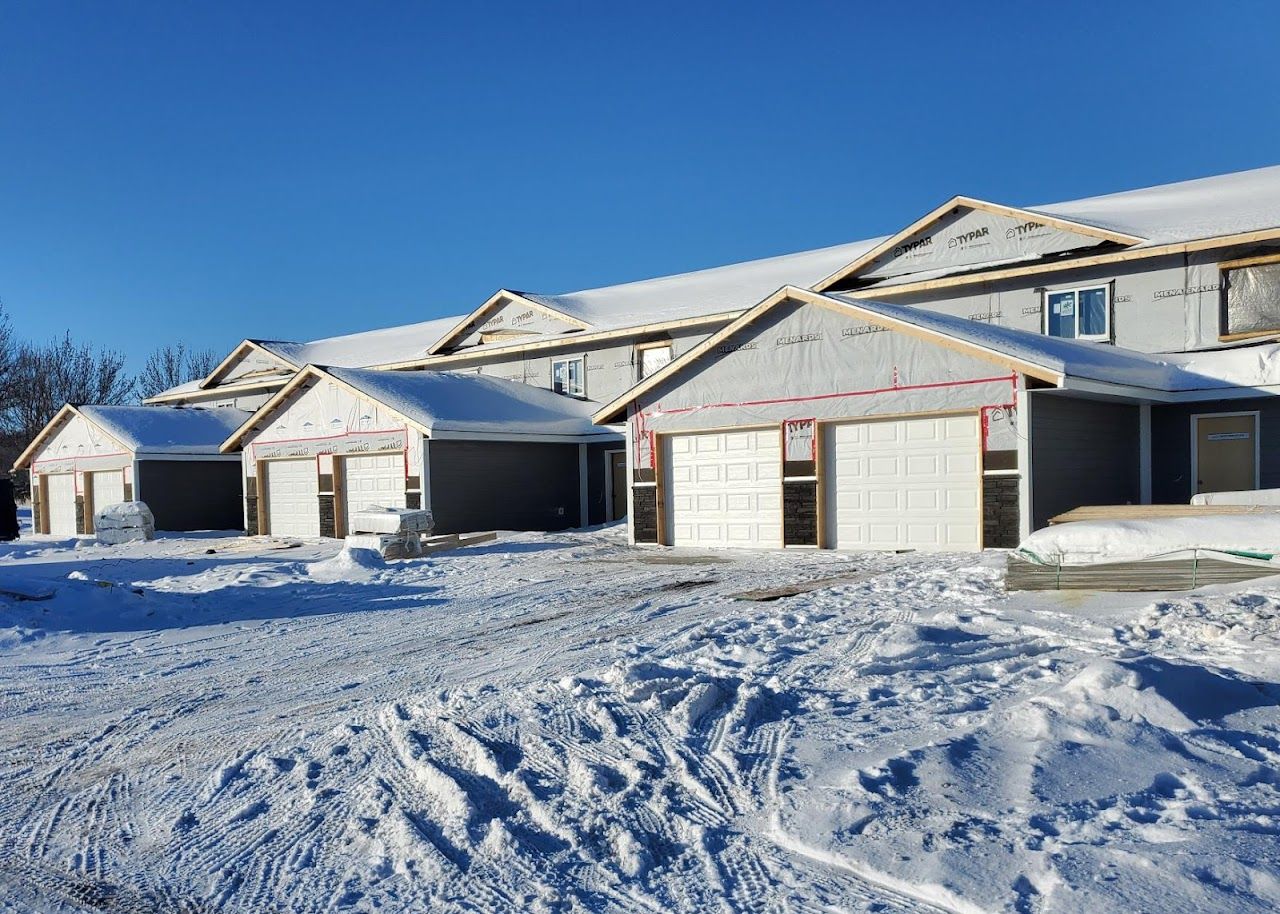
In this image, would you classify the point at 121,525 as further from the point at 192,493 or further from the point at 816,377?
the point at 816,377

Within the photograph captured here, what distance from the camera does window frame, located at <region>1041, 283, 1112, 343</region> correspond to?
63.1ft

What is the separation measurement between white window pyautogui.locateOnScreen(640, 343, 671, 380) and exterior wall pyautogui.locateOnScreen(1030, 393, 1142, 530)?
11.3 metres

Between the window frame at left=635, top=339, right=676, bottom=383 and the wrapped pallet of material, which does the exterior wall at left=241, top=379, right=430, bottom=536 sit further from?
the window frame at left=635, top=339, right=676, bottom=383

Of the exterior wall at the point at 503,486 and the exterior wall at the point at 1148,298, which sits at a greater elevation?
the exterior wall at the point at 1148,298

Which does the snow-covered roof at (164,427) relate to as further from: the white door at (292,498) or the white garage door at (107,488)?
the white door at (292,498)

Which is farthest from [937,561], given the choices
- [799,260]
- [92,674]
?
[799,260]

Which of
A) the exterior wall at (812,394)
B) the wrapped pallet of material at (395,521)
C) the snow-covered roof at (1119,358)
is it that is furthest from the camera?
the wrapped pallet of material at (395,521)

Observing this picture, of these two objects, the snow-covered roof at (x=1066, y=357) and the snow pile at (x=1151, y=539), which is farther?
the snow-covered roof at (x=1066, y=357)

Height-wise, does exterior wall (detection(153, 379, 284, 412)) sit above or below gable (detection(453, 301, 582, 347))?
below

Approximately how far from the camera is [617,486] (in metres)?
25.0

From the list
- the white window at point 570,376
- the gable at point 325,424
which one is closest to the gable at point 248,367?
the gable at point 325,424

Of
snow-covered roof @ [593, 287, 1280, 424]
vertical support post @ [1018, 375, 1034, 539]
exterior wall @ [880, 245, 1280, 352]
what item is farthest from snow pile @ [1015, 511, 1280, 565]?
exterior wall @ [880, 245, 1280, 352]

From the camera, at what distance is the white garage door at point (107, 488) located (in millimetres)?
29922

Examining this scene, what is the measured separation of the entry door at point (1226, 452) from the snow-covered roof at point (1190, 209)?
10.4 feet
